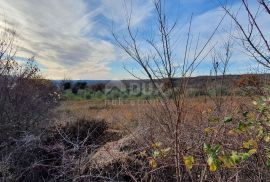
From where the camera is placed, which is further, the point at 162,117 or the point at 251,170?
the point at 162,117

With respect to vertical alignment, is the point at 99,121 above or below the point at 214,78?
below

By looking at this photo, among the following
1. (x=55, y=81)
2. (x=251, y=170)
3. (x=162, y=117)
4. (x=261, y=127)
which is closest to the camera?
(x=261, y=127)

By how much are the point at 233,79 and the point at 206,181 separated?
2689 millimetres

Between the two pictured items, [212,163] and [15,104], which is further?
[15,104]

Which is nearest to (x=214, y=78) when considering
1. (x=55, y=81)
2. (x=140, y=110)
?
(x=140, y=110)

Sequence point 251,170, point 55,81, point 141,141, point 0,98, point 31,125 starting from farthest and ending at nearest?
point 55,81
point 31,125
point 0,98
point 141,141
point 251,170

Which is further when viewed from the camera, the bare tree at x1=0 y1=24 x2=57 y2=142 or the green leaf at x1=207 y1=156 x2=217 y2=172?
the bare tree at x1=0 y1=24 x2=57 y2=142

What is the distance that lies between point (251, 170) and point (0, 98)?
5226mm

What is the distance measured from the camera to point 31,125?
7.52 meters

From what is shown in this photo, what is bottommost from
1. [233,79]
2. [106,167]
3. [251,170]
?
[106,167]

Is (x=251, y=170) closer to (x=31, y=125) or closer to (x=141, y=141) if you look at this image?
(x=141, y=141)

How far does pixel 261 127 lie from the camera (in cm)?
287

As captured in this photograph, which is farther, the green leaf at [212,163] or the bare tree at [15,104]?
the bare tree at [15,104]

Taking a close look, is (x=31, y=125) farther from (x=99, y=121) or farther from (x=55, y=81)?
(x=55, y=81)
